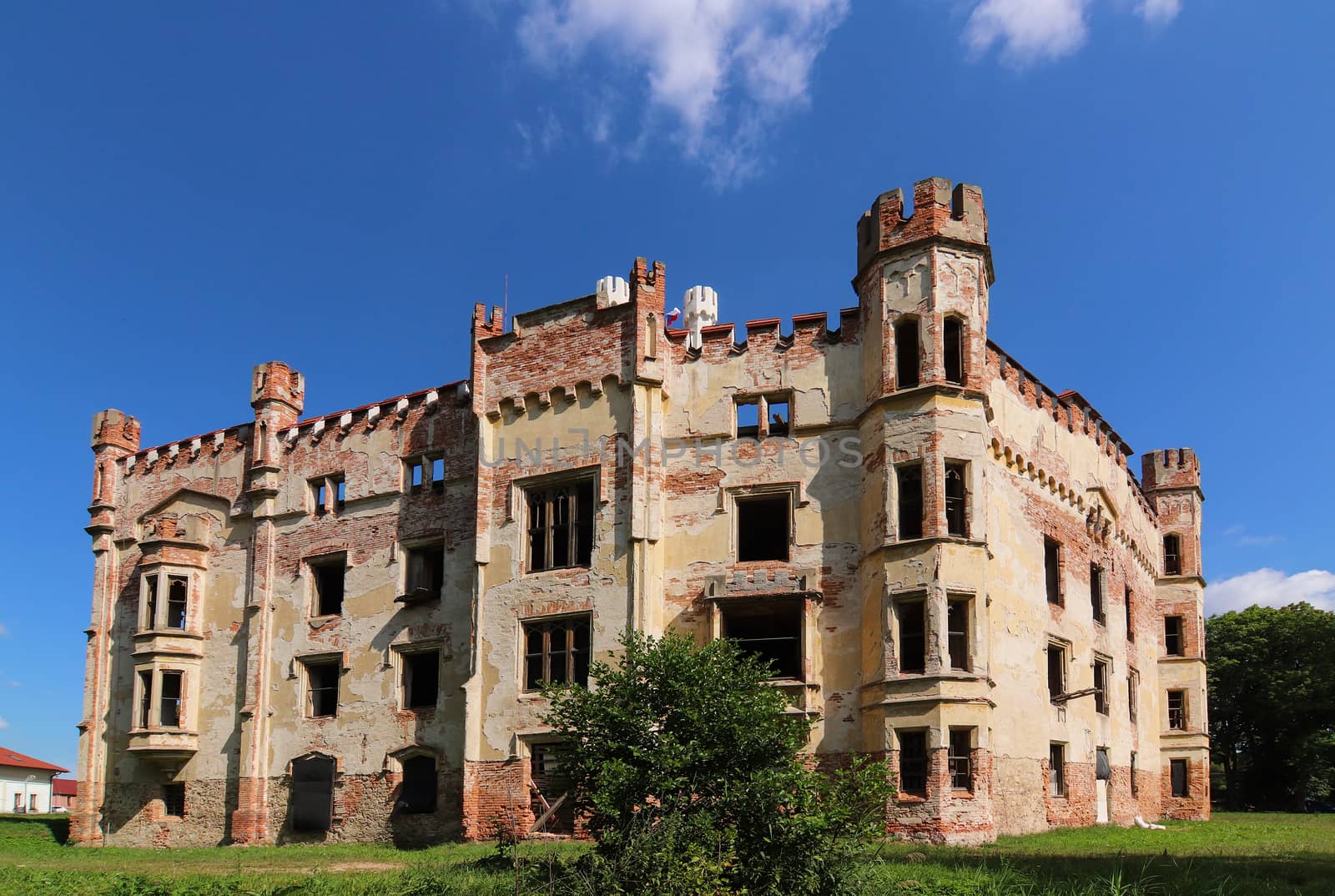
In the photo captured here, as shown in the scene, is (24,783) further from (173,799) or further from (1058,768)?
(1058,768)

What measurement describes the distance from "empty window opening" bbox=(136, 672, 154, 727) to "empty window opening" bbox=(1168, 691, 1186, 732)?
106 feet

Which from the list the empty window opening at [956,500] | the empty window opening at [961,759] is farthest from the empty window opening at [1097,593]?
the empty window opening at [961,759]

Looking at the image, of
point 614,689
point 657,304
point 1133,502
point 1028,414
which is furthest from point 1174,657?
point 614,689

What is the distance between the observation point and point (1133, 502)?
37.1 meters

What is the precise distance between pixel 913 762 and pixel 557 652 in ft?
26.9

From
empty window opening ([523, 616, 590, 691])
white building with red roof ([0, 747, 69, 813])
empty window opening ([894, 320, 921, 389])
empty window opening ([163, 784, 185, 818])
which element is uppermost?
empty window opening ([894, 320, 921, 389])

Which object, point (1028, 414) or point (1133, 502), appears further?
point (1133, 502)

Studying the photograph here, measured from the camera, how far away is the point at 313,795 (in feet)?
99.2

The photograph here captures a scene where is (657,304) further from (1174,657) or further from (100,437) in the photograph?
(1174,657)

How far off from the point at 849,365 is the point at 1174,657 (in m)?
21.1

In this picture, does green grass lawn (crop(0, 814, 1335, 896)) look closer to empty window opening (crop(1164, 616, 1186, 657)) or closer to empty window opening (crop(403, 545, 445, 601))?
empty window opening (crop(403, 545, 445, 601))

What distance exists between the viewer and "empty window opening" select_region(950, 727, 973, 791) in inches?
907

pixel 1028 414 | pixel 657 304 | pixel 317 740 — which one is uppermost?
pixel 657 304

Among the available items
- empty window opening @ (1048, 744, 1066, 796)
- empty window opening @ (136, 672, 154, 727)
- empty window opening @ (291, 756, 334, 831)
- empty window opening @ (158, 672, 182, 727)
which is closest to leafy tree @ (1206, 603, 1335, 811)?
empty window opening @ (1048, 744, 1066, 796)
